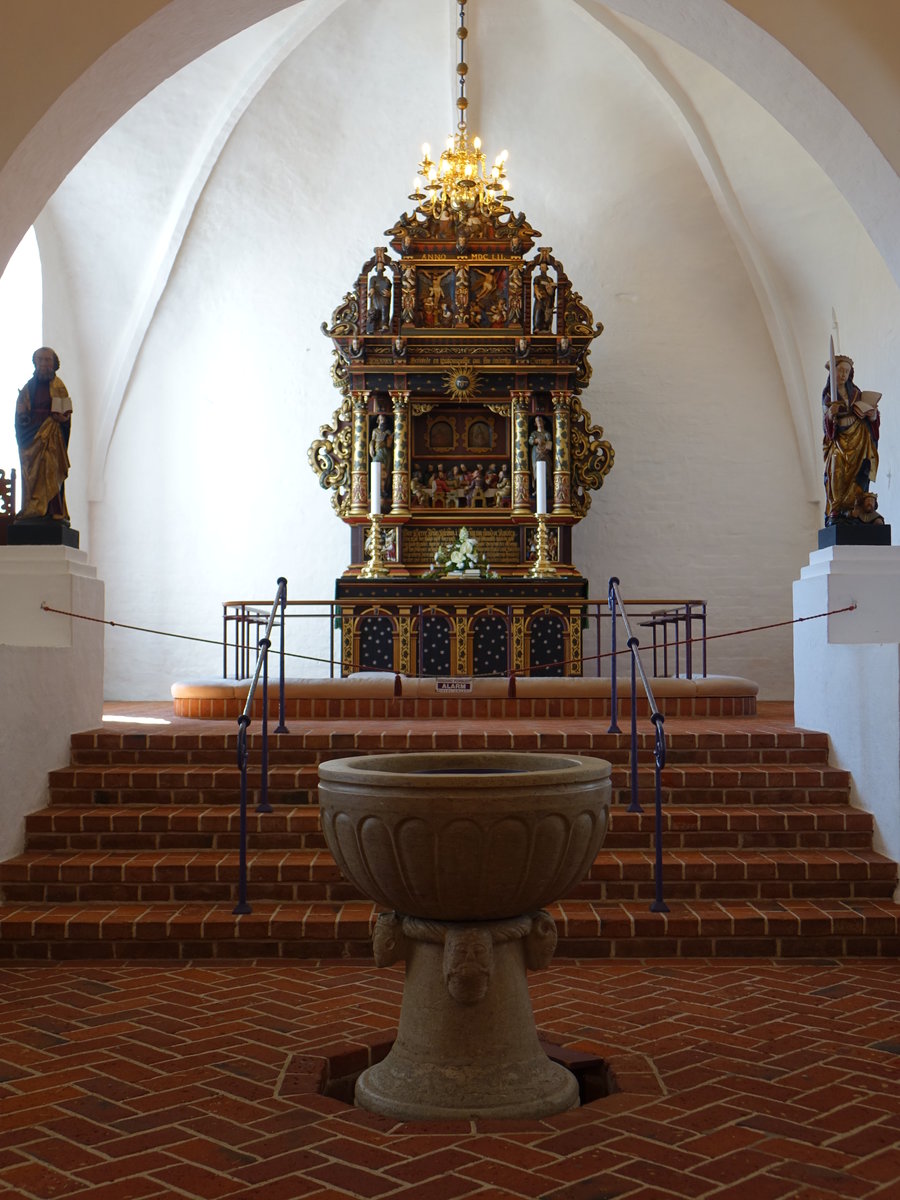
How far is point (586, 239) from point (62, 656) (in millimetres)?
8631

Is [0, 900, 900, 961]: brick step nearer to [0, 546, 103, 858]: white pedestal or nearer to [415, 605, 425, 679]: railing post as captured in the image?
[0, 546, 103, 858]: white pedestal

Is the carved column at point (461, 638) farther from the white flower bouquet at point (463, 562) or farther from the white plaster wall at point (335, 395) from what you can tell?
the white plaster wall at point (335, 395)

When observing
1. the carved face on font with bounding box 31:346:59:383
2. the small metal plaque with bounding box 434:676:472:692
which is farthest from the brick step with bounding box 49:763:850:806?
the carved face on font with bounding box 31:346:59:383

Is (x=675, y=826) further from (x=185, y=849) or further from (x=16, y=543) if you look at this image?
(x=16, y=543)

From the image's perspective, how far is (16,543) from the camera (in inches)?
302

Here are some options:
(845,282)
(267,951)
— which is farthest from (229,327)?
(267,951)

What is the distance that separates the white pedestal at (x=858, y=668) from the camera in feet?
21.6

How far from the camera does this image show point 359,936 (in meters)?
5.80

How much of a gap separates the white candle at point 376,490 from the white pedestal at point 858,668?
5.11 meters

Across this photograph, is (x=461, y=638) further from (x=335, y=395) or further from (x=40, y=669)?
(x=40, y=669)

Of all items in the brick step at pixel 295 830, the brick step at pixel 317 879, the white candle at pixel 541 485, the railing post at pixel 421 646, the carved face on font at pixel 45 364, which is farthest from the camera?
the white candle at pixel 541 485

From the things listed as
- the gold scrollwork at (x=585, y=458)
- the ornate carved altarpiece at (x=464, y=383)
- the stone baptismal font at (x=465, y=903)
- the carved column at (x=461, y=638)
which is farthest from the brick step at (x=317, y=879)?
the gold scrollwork at (x=585, y=458)

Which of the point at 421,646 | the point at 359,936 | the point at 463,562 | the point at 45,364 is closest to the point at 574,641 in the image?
the point at 463,562

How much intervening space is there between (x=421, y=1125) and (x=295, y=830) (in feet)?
10.2
